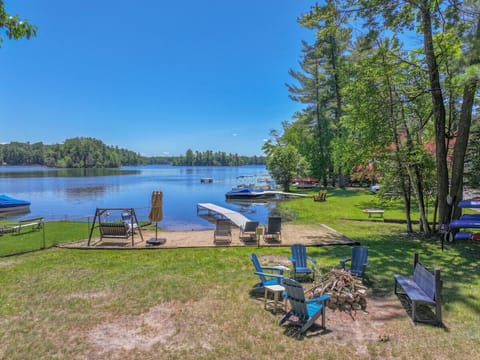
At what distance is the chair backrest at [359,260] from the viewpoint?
682 centimetres

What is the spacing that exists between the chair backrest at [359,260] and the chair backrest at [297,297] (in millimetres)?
2531

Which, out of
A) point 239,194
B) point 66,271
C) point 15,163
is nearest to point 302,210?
point 239,194

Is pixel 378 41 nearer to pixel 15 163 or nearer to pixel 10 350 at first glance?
pixel 10 350

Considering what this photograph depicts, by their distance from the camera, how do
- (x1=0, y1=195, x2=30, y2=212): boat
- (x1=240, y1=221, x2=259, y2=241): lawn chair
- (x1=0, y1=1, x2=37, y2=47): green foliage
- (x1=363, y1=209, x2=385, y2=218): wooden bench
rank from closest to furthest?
(x1=0, y1=1, x2=37, y2=47): green foliage
(x1=240, y1=221, x2=259, y2=241): lawn chair
(x1=363, y1=209, x2=385, y2=218): wooden bench
(x1=0, y1=195, x2=30, y2=212): boat

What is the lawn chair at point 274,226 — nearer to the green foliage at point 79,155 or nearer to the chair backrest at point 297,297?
the chair backrest at point 297,297

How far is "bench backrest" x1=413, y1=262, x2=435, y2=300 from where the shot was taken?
5055 millimetres

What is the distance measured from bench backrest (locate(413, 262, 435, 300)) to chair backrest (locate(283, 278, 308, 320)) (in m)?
2.27

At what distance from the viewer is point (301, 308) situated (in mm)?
4801

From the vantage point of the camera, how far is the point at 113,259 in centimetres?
915

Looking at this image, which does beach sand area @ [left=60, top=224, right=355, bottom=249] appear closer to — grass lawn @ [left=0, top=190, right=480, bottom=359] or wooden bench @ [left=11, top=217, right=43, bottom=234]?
grass lawn @ [left=0, top=190, right=480, bottom=359]

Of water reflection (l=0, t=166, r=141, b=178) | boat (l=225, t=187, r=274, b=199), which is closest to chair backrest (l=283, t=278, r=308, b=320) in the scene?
boat (l=225, t=187, r=274, b=199)

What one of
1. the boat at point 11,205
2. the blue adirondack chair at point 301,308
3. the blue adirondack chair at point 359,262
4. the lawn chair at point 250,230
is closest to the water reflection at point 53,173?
the boat at point 11,205

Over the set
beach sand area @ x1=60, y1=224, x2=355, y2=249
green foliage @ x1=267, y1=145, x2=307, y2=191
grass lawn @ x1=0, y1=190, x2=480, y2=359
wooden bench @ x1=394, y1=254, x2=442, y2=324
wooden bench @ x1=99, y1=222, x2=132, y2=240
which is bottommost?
beach sand area @ x1=60, y1=224, x2=355, y2=249

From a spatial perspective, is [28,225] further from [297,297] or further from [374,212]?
[374,212]
